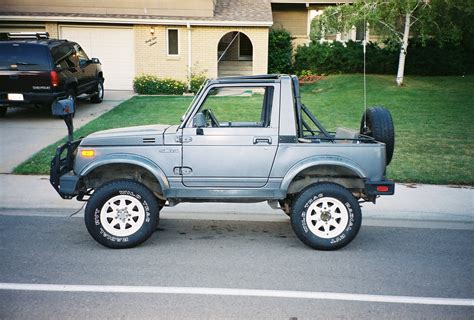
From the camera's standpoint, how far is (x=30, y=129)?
44.0 ft

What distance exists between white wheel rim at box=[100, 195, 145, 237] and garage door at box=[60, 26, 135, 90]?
1696 centimetres

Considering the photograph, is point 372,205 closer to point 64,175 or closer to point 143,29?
point 64,175

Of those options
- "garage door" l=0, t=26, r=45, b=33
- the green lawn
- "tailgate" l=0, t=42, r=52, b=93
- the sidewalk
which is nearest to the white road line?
the sidewalk

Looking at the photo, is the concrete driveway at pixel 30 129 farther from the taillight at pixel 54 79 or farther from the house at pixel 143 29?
the house at pixel 143 29

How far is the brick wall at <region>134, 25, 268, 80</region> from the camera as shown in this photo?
72.1 feet

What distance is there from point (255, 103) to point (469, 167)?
851 centimetres

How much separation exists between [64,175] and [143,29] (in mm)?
16623

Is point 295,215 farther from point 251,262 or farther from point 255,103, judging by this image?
point 255,103

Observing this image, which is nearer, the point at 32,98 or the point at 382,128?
the point at 382,128

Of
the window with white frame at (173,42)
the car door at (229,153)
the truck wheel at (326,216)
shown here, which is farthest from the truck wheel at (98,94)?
the truck wheel at (326,216)

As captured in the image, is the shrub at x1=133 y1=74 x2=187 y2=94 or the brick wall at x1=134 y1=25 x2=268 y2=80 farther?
the brick wall at x1=134 y1=25 x2=268 y2=80

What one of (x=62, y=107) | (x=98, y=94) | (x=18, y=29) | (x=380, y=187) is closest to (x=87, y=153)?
(x=62, y=107)

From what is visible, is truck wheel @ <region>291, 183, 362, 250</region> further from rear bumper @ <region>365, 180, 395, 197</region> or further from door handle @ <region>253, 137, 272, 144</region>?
door handle @ <region>253, 137, 272, 144</region>

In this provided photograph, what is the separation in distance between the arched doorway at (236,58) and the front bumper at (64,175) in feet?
59.5
